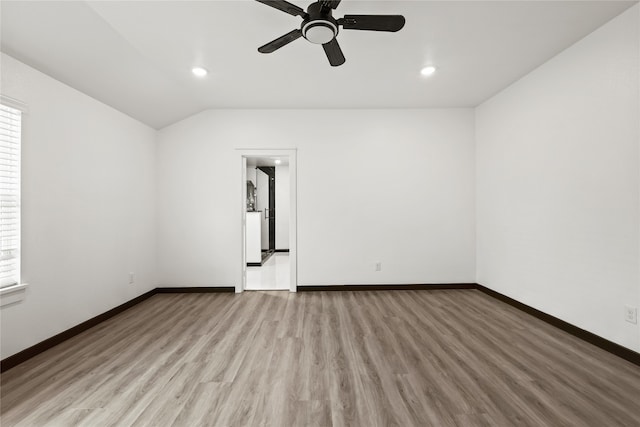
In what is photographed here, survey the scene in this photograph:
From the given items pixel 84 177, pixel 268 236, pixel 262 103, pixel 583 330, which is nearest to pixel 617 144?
pixel 583 330

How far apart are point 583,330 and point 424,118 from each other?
3169 millimetres

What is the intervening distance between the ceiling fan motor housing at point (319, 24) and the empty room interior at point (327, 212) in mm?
12

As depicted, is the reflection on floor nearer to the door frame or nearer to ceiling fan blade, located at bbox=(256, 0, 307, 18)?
the door frame

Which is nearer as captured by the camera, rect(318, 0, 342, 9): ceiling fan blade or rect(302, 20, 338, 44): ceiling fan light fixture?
rect(318, 0, 342, 9): ceiling fan blade

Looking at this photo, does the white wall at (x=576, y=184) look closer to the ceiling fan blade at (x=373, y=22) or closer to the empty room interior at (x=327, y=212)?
the empty room interior at (x=327, y=212)

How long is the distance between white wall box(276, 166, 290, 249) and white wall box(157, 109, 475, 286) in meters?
4.00

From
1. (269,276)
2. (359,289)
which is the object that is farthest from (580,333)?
(269,276)

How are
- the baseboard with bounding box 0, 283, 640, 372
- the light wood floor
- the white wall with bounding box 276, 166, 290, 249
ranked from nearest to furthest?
1. the light wood floor
2. the baseboard with bounding box 0, 283, 640, 372
3. the white wall with bounding box 276, 166, 290, 249

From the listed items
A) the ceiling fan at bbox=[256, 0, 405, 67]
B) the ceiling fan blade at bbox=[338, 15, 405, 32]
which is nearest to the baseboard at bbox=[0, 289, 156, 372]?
the ceiling fan at bbox=[256, 0, 405, 67]

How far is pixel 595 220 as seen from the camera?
8.10ft

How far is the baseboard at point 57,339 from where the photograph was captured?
2130mm

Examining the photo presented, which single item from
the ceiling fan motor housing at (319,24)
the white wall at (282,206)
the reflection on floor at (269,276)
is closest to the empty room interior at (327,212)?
the ceiling fan motor housing at (319,24)

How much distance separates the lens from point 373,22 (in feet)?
5.88

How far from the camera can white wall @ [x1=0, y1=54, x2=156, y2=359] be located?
2281 mm
